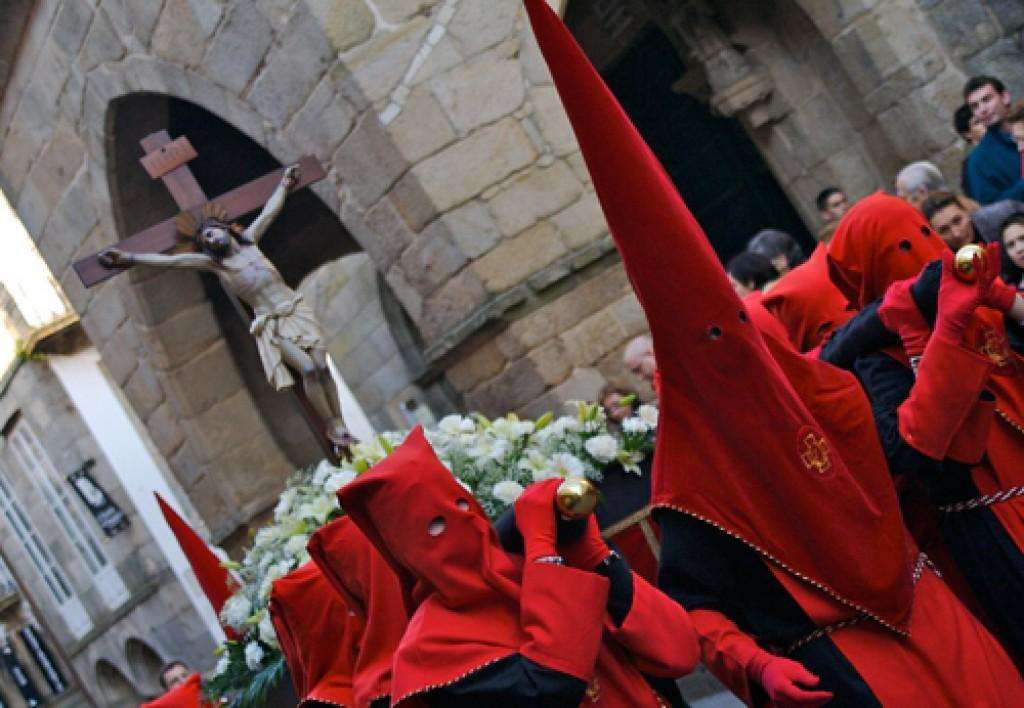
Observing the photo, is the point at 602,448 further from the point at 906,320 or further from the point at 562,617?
the point at 562,617

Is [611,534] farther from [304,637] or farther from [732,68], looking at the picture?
[732,68]

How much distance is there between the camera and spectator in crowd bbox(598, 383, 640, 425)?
14.8ft

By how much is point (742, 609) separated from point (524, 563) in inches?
18.1

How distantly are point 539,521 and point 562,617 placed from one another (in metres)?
0.20

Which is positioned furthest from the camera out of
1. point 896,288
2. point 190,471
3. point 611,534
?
point 190,471

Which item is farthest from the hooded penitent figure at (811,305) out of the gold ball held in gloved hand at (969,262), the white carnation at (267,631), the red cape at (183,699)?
the red cape at (183,699)

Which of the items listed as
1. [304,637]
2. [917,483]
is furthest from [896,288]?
[304,637]

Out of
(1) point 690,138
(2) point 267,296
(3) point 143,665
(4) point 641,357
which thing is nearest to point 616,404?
(4) point 641,357

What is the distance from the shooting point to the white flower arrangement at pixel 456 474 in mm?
3852

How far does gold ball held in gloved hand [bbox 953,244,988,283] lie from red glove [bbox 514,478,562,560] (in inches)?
36.6

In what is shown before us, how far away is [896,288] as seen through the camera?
2.78 meters

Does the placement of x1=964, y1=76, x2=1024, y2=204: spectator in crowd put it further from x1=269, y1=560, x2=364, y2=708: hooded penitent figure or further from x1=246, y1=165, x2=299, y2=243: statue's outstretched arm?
x1=269, y1=560, x2=364, y2=708: hooded penitent figure

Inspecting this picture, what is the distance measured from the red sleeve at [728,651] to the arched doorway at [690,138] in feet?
21.0

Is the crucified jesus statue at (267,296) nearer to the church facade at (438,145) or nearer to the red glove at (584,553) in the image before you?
the church facade at (438,145)
